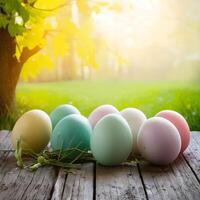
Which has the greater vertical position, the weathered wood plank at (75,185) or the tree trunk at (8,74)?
the tree trunk at (8,74)

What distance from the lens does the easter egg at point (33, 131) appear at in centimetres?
142

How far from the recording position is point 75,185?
1152mm

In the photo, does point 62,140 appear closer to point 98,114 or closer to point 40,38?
point 98,114

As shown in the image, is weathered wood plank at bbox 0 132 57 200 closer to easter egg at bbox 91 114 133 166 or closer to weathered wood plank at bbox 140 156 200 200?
easter egg at bbox 91 114 133 166

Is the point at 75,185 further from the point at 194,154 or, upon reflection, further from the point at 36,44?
the point at 36,44

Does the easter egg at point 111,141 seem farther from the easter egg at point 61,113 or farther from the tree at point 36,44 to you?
the tree at point 36,44

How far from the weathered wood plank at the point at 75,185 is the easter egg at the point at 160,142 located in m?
0.17

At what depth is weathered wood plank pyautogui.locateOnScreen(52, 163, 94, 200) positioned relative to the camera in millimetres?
1075

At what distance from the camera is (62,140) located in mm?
1379

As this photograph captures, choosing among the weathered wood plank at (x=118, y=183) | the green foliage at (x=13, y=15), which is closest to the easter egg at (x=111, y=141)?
the weathered wood plank at (x=118, y=183)

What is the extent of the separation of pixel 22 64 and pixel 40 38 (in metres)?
0.14

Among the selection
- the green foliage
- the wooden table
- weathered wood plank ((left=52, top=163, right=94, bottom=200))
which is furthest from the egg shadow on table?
the green foliage

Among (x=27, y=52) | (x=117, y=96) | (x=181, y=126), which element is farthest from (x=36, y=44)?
(x=181, y=126)

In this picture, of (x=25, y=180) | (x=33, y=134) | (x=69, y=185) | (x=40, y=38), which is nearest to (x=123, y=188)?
(x=69, y=185)
